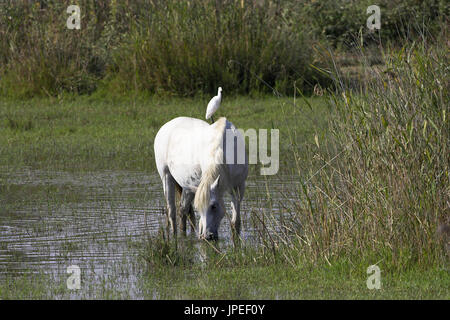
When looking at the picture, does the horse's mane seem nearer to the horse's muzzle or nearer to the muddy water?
the horse's muzzle

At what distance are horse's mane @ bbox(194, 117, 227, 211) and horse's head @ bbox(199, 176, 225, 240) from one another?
0.13ft

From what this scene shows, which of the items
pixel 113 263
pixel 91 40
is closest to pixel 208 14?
pixel 91 40

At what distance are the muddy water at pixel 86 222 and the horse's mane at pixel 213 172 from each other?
1.35 feet

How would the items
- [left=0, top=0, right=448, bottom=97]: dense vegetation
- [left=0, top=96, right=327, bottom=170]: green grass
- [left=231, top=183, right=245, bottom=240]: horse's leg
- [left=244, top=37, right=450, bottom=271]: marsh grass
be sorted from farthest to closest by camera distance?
[left=0, top=0, right=448, bottom=97]: dense vegetation
[left=0, top=96, right=327, bottom=170]: green grass
[left=231, top=183, right=245, bottom=240]: horse's leg
[left=244, top=37, right=450, bottom=271]: marsh grass

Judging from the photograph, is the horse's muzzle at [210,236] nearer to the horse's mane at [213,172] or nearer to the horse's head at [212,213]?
the horse's head at [212,213]

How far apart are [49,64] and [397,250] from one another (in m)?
11.2

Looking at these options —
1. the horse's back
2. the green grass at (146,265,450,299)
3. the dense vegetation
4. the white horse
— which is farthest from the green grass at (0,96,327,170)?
the green grass at (146,265,450,299)

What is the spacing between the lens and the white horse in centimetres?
763

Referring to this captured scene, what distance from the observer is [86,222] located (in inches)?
350

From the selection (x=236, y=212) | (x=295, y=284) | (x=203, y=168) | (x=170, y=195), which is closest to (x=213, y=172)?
(x=203, y=168)

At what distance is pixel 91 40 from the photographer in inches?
696

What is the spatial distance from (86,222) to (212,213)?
1.78m

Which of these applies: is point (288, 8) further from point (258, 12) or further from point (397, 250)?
point (397, 250)

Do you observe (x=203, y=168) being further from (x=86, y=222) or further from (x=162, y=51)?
(x=162, y=51)
